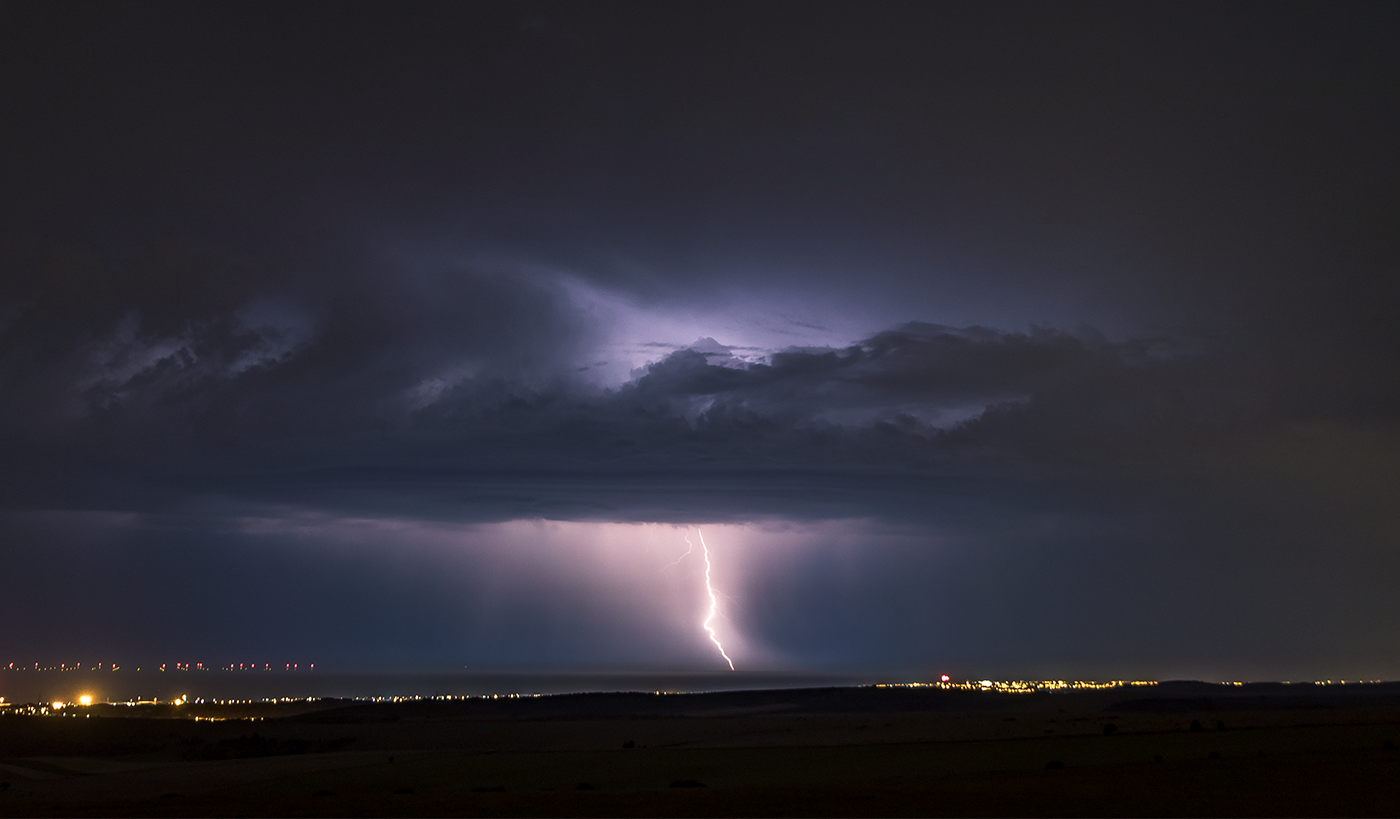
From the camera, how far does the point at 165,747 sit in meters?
56.8

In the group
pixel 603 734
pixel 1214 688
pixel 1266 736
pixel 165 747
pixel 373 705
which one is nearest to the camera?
pixel 1266 736

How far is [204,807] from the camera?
22.6m

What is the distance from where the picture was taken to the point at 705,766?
114 feet

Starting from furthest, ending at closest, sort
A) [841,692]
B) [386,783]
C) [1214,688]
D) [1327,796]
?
[1214,688]
[841,692]
[386,783]
[1327,796]

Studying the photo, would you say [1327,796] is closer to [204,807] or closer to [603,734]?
[204,807]

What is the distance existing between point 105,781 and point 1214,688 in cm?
13099

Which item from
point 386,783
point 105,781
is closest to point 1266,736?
point 386,783

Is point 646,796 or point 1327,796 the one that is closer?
point 1327,796

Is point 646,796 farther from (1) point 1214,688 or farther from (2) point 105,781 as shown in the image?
(1) point 1214,688

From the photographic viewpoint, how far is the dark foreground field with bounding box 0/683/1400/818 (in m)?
21.4

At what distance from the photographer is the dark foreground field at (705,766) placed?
21.4m

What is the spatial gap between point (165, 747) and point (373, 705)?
34874mm

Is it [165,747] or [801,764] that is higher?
[801,764]

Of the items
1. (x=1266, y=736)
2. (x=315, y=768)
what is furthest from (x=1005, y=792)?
(x=315, y=768)
